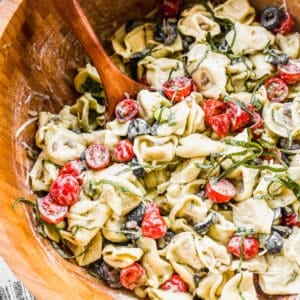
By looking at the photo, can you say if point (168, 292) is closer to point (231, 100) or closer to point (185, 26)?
point (231, 100)

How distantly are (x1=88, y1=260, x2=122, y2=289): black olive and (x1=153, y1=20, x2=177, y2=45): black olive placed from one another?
1.03 metres

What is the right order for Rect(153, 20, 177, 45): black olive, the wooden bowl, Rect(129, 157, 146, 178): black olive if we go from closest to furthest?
the wooden bowl < Rect(129, 157, 146, 178): black olive < Rect(153, 20, 177, 45): black olive

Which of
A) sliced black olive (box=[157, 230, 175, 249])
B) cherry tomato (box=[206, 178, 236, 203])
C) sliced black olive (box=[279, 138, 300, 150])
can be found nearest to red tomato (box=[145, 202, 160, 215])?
sliced black olive (box=[157, 230, 175, 249])

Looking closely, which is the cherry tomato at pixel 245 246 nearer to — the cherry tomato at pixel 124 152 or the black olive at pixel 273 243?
the black olive at pixel 273 243

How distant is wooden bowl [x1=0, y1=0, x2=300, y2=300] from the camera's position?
263 cm

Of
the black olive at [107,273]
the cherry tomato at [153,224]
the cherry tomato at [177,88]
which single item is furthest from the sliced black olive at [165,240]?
the cherry tomato at [177,88]

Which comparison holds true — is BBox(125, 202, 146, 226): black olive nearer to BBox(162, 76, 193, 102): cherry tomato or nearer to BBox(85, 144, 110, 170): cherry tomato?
BBox(85, 144, 110, 170): cherry tomato

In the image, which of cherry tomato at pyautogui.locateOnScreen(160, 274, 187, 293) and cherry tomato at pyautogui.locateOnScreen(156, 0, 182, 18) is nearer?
cherry tomato at pyautogui.locateOnScreen(160, 274, 187, 293)

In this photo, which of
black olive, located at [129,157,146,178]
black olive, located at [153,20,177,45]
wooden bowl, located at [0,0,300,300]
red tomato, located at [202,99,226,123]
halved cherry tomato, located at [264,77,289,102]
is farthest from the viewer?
black olive, located at [153,20,177,45]

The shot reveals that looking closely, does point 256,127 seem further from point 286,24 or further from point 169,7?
point 169,7

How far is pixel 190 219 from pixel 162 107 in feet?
1.55

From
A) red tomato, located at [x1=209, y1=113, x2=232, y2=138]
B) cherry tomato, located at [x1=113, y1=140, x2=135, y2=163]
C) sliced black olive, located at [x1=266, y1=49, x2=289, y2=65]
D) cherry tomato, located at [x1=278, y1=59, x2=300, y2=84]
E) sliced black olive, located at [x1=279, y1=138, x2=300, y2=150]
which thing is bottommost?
sliced black olive, located at [x1=279, y1=138, x2=300, y2=150]

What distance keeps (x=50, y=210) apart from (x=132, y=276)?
41 centimetres

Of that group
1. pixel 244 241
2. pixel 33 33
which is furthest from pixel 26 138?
pixel 244 241
